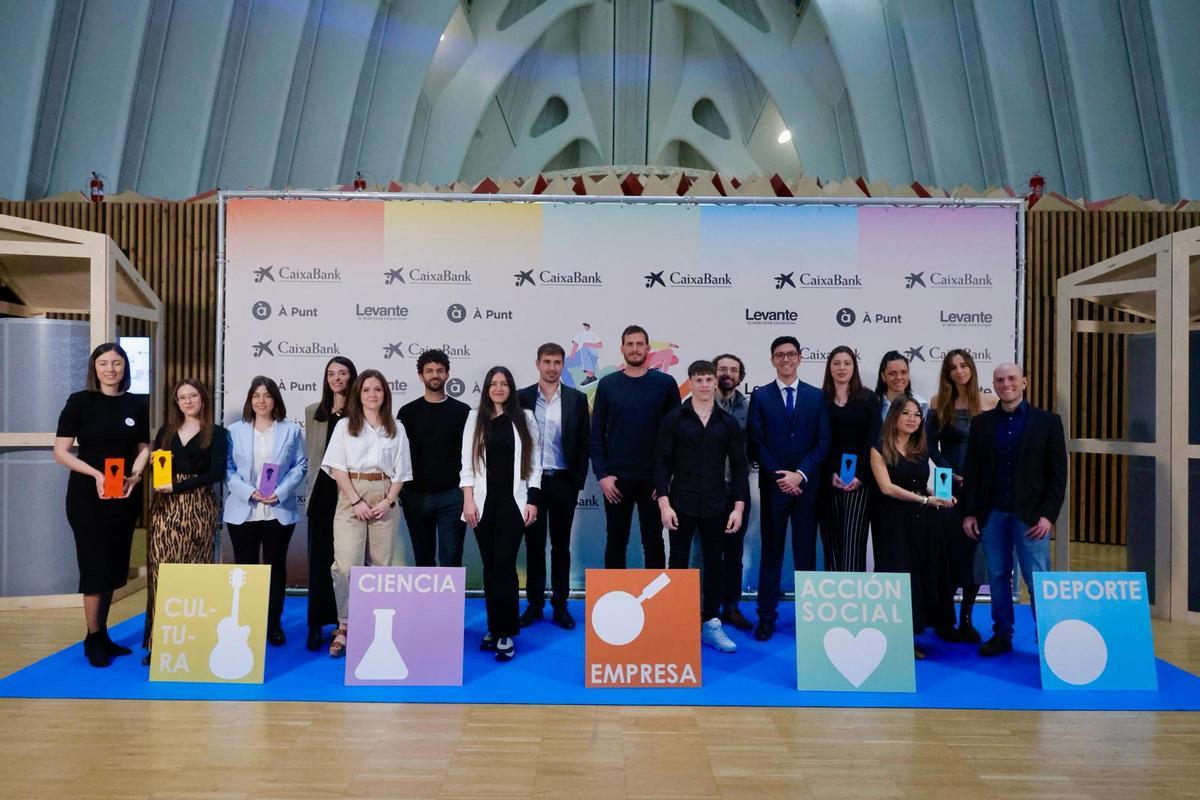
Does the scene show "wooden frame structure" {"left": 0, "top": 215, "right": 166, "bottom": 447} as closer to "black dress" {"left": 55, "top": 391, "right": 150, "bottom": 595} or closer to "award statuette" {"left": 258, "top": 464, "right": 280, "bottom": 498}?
"black dress" {"left": 55, "top": 391, "right": 150, "bottom": 595}

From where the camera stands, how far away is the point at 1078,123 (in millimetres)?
13156

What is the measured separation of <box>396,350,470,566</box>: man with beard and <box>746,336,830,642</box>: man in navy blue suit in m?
1.52

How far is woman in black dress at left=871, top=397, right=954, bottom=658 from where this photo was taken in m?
4.54

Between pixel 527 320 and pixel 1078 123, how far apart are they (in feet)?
34.8

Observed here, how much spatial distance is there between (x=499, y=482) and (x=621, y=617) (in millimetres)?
914

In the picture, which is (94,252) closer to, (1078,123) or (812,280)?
(812,280)

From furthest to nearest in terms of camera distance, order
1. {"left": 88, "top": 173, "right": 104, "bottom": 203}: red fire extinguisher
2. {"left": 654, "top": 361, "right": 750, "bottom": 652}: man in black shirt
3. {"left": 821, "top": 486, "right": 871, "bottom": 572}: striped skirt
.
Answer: {"left": 88, "top": 173, "right": 104, "bottom": 203}: red fire extinguisher → {"left": 821, "top": 486, "right": 871, "bottom": 572}: striped skirt → {"left": 654, "top": 361, "right": 750, "bottom": 652}: man in black shirt

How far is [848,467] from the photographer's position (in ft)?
15.4

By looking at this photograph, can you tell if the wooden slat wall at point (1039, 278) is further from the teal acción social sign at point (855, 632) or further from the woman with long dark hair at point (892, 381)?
the teal acción social sign at point (855, 632)

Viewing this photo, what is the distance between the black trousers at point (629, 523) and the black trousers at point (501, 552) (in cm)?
61

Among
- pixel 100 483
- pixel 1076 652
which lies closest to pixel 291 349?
pixel 100 483

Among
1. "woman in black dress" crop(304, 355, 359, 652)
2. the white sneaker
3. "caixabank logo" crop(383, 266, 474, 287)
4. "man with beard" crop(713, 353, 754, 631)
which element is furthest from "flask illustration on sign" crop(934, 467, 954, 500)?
"caixabank logo" crop(383, 266, 474, 287)

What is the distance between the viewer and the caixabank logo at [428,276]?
19.1 feet

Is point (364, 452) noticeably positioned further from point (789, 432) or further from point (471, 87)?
point (471, 87)
